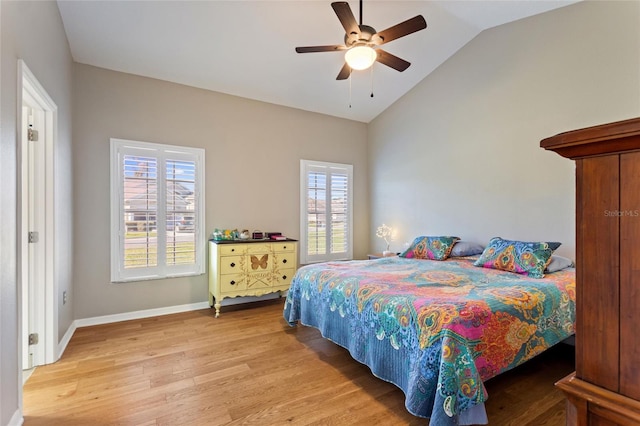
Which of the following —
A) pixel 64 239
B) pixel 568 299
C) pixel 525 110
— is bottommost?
pixel 568 299

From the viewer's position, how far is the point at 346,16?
231cm

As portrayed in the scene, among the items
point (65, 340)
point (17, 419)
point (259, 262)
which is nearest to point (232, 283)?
point (259, 262)

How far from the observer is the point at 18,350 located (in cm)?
194

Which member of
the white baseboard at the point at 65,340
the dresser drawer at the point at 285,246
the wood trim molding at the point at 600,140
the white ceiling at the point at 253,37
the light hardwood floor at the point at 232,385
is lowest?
the light hardwood floor at the point at 232,385

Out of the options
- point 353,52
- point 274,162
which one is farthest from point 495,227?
point 274,162

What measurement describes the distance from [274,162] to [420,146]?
2.22 metres

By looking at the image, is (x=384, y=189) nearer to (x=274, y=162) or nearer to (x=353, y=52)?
(x=274, y=162)

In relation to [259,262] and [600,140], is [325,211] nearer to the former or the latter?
[259,262]

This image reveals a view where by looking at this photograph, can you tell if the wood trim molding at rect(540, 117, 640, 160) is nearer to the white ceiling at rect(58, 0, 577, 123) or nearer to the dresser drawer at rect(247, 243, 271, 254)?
the white ceiling at rect(58, 0, 577, 123)

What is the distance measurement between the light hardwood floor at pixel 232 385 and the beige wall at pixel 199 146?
0.71 metres

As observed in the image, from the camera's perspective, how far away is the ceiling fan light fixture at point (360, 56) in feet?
8.31

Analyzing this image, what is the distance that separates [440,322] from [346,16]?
7.23 feet

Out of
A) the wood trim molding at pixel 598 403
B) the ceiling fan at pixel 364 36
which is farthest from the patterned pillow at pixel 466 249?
the wood trim molding at pixel 598 403

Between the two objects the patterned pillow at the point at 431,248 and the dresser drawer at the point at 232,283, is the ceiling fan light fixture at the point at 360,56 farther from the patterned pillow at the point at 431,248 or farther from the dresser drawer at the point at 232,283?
the dresser drawer at the point at 232,283
